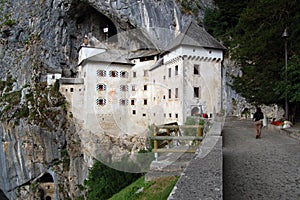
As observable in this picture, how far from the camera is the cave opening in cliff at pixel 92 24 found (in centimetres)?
3182

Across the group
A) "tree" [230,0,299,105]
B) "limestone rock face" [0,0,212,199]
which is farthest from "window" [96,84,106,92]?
"tree" [230,0,299,105]

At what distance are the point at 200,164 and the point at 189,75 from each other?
1846 centimetres

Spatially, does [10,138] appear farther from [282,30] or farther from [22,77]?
[282,30]

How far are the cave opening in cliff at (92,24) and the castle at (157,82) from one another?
7.13 metres

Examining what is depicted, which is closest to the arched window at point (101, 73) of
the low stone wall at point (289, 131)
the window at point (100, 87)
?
the window at point (100, 87)

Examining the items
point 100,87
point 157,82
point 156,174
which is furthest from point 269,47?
point 100,87

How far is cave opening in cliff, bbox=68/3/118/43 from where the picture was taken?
31.8 m

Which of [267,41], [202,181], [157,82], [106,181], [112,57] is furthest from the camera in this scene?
[112,57]

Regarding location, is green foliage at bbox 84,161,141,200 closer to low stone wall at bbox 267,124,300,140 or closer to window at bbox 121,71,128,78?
low stone wall at bbox 267,124,300,140

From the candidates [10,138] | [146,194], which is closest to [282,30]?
[146,194]

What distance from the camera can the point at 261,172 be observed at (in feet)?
16.3

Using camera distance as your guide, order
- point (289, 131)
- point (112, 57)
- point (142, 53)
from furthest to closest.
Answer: point (142, 53)
point (112, 57)
point (289, 131)

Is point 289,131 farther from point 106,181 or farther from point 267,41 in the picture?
point 106,181

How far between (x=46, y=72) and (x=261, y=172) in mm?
30652
